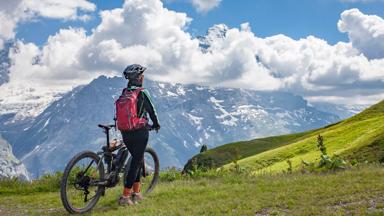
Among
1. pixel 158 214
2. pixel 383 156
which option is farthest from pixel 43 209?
pixel 383 156

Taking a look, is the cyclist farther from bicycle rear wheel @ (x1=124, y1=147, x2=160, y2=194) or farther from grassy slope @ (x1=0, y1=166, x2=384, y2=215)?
bicycle rear wheel @ (x1=124, y1=147, x2=160, y2=194)

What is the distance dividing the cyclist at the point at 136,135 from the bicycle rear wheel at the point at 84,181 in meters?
0.77

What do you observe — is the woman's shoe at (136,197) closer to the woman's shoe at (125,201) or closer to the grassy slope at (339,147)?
the woman's shoe at (125,201)

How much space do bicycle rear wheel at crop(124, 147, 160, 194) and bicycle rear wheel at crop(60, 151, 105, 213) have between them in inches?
66.6

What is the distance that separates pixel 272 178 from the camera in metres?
16.6

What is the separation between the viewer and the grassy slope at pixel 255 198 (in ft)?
38.3

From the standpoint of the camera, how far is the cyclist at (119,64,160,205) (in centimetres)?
1380

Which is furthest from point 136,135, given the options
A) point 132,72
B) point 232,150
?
point 232,150

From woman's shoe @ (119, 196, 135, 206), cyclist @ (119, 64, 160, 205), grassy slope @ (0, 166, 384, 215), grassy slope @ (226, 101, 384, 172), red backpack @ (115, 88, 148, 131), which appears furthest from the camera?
grassy slope @ (226, 101, 384, 172)

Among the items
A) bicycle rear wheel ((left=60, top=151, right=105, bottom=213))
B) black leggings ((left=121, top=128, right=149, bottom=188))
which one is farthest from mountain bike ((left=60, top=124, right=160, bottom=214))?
black leggings ((left=121, top=128, right=149, bottom=188))

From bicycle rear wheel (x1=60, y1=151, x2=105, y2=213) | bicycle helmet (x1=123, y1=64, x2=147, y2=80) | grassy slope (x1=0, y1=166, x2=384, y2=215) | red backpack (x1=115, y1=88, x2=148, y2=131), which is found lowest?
grassy slope (x1=0, y1=166, x2=384, y2=215)

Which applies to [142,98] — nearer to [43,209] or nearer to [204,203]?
[204,203]

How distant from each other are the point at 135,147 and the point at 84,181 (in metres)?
1.67

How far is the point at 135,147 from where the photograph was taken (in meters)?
14.1
